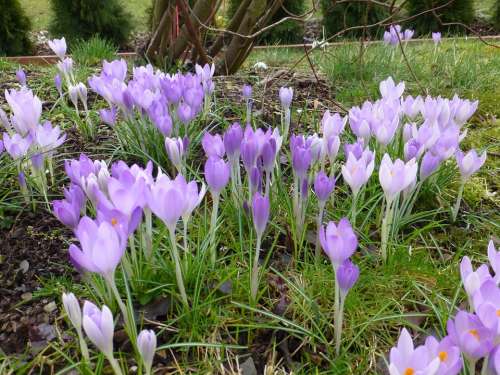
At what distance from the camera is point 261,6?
11.5 ft

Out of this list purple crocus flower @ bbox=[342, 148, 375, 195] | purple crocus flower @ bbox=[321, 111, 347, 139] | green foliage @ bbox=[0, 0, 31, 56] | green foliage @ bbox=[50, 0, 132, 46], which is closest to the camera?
purple crocus flower @ bbox=[342, 148, 375, 195]

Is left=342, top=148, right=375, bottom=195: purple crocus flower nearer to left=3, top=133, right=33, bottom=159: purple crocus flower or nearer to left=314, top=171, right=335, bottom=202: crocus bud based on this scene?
left=314, top=171, right=335, bottom=202: crocus bud

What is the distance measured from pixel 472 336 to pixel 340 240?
333 mm

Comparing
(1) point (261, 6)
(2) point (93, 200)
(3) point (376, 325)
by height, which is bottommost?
(3) point (376, 325)

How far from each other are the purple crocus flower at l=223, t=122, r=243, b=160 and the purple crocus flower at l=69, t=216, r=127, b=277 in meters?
0.64

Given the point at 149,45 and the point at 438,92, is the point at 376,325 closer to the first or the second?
the point at 438,92

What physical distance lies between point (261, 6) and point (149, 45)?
43.1 inches

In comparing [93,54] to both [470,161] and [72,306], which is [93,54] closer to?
[470,161]

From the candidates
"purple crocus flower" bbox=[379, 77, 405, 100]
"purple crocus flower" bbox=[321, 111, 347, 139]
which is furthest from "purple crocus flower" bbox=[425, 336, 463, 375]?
"purple crocus flower" bbox=[379, 77, 405, 100]

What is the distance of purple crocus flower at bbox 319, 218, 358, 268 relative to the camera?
45.2 inches

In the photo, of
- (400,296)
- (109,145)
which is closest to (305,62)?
(109,145)

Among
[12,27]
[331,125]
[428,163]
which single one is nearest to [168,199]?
[331,125]

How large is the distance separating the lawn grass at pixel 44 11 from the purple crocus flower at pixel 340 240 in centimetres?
887

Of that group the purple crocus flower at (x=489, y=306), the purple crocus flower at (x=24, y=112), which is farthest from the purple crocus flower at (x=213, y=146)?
the purple crocus flower at (x=489, y=306)
